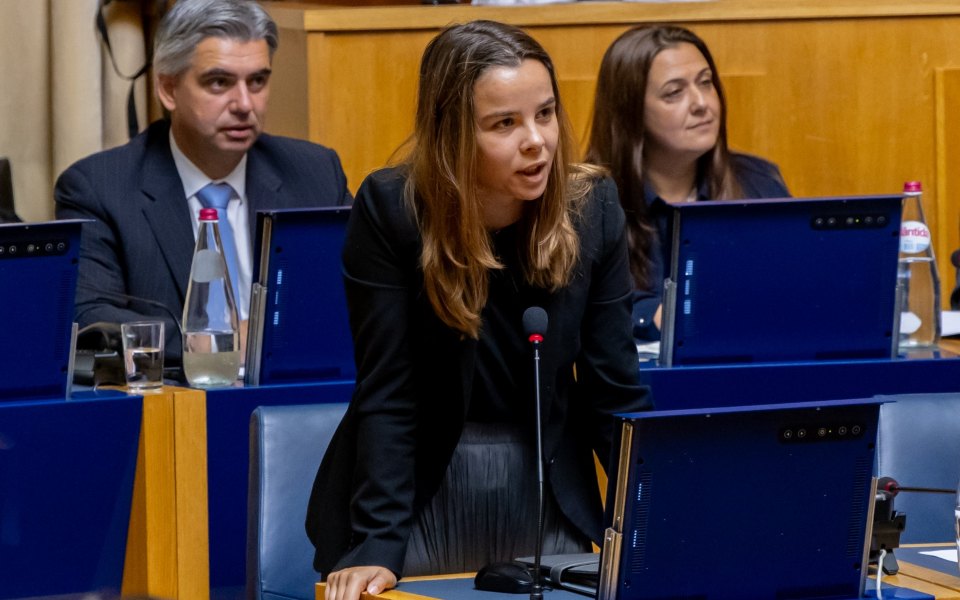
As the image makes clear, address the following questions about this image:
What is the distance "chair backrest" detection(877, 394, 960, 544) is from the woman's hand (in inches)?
31.8

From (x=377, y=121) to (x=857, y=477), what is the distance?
2.75 metres

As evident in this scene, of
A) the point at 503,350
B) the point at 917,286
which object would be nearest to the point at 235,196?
the point at 917,286

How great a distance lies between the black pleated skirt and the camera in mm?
2098

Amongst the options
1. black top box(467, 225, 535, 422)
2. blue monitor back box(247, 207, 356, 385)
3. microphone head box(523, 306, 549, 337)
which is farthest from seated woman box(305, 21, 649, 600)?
blue monitor back box(247, 207, 356, 385)

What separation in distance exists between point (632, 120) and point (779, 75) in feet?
2.51

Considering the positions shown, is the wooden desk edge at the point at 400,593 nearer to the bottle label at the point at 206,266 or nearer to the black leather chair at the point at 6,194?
the bottle label at the point at 206,266

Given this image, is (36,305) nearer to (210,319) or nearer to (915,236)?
(210,319)

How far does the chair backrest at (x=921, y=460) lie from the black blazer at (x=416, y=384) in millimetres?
401

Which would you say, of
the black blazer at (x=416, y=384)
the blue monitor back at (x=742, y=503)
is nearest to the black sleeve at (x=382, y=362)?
the black blazer at (x=416, y=384)

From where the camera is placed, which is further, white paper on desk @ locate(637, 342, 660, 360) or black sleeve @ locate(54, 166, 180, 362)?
black sleeve @ locate(54, 166, 180, 362)

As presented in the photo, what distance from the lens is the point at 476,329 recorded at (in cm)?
202

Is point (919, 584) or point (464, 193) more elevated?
point (464, 193)

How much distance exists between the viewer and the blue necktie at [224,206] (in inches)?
138

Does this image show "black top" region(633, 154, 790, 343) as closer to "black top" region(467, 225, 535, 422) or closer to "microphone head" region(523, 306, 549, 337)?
"black top" region(467, 225, 535, 422)
